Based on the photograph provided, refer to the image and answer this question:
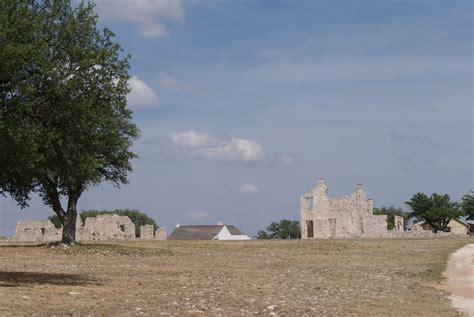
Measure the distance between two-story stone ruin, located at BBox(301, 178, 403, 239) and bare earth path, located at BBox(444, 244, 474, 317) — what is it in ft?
147

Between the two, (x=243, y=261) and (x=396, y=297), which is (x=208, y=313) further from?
(x=243, y=261)

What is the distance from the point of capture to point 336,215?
87.8 meters

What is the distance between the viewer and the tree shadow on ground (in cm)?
2047

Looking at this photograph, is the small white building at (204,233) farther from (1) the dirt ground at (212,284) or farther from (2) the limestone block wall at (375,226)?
(1) the dirt ground at (212,284)

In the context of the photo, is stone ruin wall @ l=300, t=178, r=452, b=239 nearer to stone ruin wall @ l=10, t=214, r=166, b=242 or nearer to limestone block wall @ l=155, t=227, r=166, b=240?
limestone block wall @ l=155, t=227, r=166, b=240

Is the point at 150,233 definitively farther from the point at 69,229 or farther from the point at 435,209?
the point at 435,209

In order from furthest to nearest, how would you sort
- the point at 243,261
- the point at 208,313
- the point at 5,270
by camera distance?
1. the point at 243,261
2. the point at 5,270
3. the point at 208,313

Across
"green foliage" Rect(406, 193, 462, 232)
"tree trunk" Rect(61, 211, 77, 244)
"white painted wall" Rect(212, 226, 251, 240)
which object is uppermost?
"green foliage" Rect(406, 193, 462, 232)

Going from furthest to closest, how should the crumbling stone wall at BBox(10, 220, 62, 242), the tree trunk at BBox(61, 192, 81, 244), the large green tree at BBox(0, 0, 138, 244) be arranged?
the crumbling stone wall at BBox(10, 220, 62, 242) < the tree trunk at BBox(61, 192, 81, 244) < the large green tree at BBox(0, 0, 138, 244)

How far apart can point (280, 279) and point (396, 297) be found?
5398mm

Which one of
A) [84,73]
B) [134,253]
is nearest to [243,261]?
[134,253]

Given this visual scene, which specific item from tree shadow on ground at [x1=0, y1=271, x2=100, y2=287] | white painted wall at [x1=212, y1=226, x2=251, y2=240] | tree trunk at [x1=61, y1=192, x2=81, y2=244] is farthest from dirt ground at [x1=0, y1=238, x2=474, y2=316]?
white painted wall at [x1=212, y1=226, x2=251, y2=240]

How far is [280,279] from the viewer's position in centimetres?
2536

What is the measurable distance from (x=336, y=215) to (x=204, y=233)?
26244 mm
